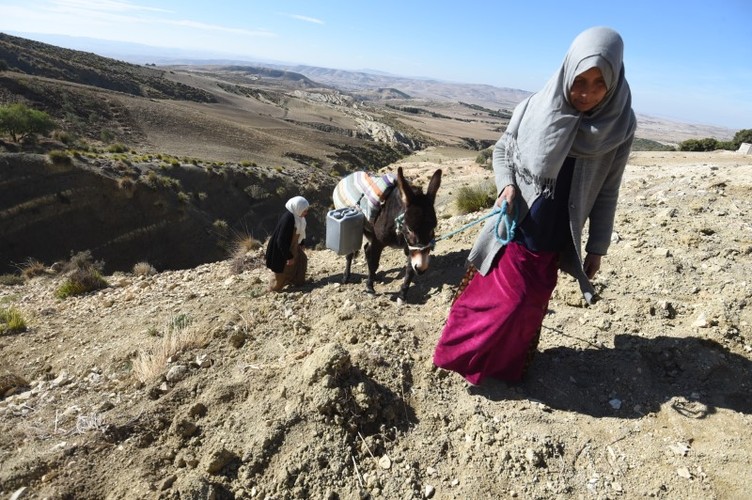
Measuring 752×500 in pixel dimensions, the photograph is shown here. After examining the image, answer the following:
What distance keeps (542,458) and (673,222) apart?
13.1 ft

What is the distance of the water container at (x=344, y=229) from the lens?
505 cm

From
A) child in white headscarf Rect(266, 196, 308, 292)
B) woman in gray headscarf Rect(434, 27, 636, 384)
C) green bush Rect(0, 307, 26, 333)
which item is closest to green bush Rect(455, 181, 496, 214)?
child in white headscarf Rect(266, 196, 308, 292)

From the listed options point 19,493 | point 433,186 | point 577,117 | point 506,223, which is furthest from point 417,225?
point 19,493

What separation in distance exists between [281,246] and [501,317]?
3.37 metres

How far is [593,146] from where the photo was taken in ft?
7.78

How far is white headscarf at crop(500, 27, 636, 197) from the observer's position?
2.12 meters

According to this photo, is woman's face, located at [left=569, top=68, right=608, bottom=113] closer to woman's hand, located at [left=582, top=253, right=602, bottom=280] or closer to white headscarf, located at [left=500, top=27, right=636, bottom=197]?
white headscarf, located at [left=500, top=27, right=636, bottom=197]

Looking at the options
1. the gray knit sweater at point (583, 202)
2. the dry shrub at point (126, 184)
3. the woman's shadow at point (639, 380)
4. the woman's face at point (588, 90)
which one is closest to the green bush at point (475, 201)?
the woman's shadow at point (639, 380)

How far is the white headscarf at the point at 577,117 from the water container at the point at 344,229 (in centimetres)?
281

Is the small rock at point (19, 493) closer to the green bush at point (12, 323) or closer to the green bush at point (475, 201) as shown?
the green bush at point (12, 323)

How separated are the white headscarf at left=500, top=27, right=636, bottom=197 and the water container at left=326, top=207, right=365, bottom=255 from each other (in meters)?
2.81

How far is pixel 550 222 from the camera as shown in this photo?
266cm

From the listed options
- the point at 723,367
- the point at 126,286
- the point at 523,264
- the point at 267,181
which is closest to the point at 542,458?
the point at 523,264

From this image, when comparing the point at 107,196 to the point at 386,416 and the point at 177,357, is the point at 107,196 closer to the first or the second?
the point at 177,357
